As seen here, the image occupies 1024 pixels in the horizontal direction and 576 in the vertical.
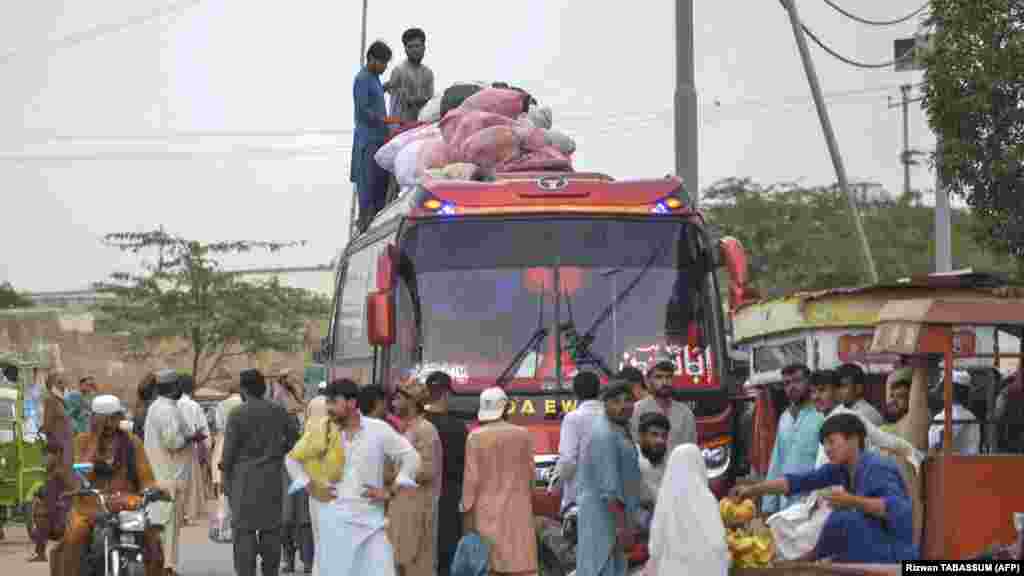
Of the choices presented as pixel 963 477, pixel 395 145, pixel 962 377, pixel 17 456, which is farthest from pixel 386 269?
pixel 17 456

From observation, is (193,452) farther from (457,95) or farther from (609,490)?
(609,490)

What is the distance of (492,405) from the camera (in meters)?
14.9

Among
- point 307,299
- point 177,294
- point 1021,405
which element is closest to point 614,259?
point 1021,405

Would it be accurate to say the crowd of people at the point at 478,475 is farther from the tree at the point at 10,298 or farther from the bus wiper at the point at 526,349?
the tree at the point at 10,298

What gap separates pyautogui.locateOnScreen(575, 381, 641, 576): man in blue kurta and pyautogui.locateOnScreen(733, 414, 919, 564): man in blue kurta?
328cm

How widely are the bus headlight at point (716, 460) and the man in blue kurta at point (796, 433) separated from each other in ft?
2.42

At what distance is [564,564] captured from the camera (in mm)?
15914


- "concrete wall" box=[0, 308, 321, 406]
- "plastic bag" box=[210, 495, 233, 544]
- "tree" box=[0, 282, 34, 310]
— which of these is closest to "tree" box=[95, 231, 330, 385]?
"concrete wall" box=[0, 308, 321, 406]

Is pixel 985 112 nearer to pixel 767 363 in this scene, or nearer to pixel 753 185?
pixel 767 363

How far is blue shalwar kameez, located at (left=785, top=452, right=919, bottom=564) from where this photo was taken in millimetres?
10758

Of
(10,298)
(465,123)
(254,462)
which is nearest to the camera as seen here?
(254,462)

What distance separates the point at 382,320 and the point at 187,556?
8.41m

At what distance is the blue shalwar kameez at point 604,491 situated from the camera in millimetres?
14109

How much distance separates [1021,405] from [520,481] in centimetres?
321
